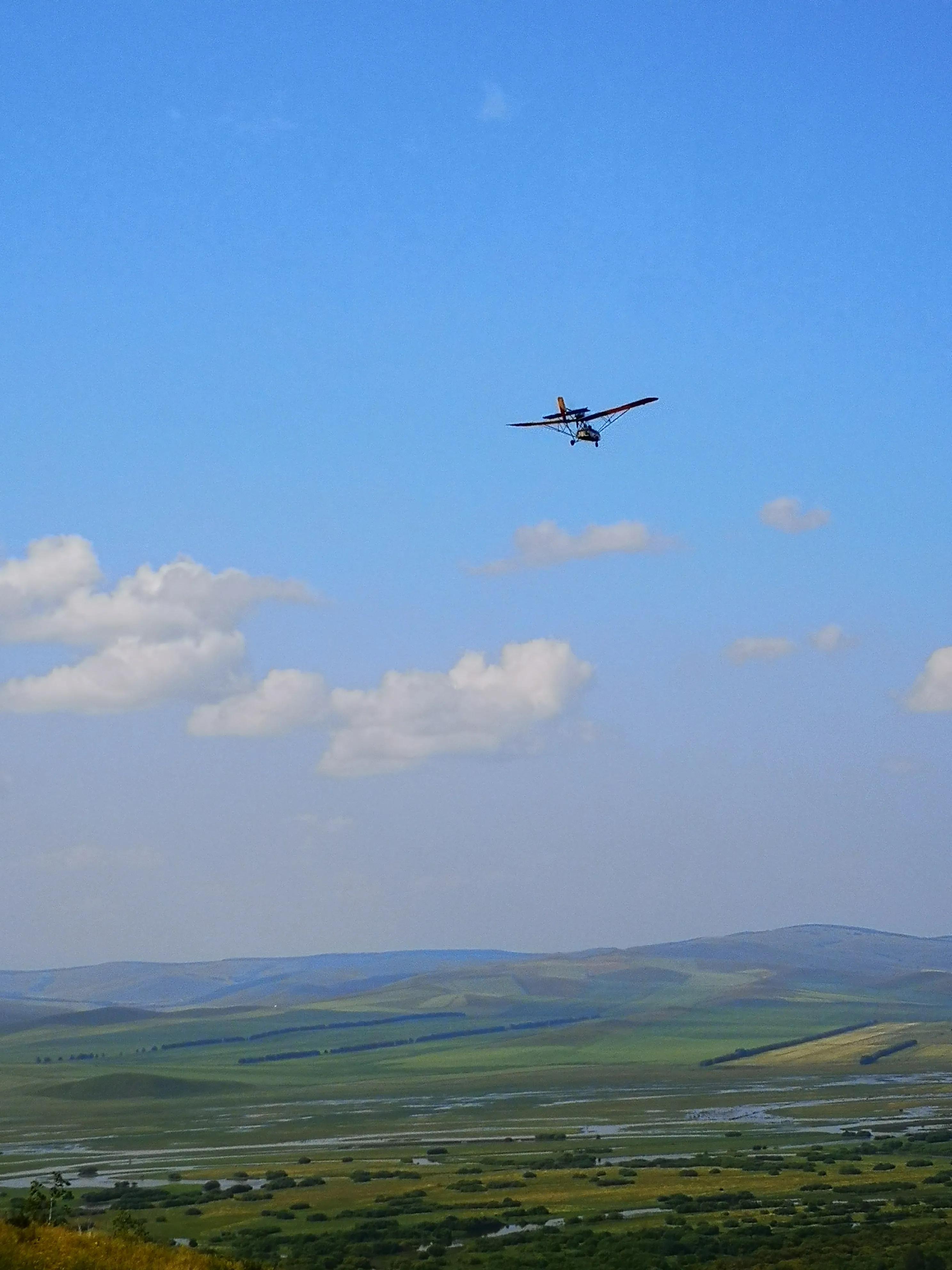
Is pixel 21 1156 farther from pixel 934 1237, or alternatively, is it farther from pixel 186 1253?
pixel 186 1253

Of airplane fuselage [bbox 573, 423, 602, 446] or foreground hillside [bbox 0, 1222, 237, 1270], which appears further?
airplane fuselage [bbox 573, 423, 602, 446]

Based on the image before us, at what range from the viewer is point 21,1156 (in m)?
142

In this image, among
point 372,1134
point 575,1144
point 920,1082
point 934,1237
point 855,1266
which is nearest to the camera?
point 855,1266

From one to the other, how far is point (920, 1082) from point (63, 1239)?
609 feet

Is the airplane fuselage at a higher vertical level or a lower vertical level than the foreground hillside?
higher

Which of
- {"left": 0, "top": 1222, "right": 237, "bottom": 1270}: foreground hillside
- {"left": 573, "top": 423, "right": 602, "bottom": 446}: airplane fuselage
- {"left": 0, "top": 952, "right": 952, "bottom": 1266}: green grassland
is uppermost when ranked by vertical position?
{"left": 573, "top": 423, "right": 602, "bottom": 446}: airplane fuselage

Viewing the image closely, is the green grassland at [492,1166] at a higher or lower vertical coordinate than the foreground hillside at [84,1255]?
lower

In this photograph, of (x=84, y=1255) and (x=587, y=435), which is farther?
(x=587, y=435)

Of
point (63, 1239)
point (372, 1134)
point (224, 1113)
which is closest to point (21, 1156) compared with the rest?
point (372, 1134)

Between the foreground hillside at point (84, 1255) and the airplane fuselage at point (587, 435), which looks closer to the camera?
the foreground hillside at point (84, 1255)

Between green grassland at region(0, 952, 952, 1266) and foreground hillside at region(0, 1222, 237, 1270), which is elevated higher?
foreground hillside at region(0, 1222, 237, 1270)

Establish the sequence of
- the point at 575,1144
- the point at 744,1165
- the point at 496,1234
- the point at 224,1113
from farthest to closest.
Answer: the point at 224,1113 → the point at 575,1144 → the point at 744,1165 → the point at 496,1234

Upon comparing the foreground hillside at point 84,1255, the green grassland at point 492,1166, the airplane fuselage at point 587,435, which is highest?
the airplane fuselage at point 587,435

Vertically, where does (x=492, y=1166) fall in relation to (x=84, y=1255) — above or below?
below
